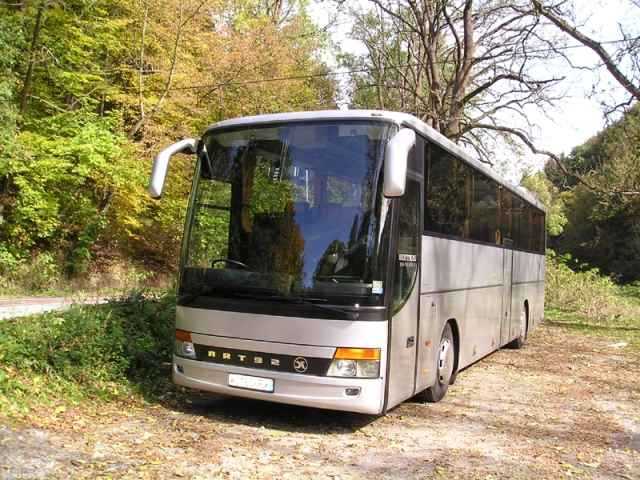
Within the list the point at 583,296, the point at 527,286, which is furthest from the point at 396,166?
the point at 583,296

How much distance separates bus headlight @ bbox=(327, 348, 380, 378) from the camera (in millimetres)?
6457

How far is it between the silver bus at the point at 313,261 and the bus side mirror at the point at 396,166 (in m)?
0.01

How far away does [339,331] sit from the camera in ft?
21.2

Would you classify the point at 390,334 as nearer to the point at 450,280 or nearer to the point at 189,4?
the point at 450,280

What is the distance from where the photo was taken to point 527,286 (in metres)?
14.9

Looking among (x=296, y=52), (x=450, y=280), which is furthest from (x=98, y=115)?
(x=450, y=280)

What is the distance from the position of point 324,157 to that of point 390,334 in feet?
6.28

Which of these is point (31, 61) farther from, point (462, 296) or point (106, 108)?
point (462, 296)

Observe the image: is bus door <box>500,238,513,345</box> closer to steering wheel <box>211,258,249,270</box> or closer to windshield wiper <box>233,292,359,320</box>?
windshield wiper <box>233,292,359,320</box>

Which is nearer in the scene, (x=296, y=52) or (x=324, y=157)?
(x=324, y=157)

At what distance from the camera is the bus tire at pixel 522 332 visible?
14383 millimetres

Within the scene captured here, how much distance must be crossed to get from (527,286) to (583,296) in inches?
404

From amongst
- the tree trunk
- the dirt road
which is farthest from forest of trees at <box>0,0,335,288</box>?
the dirt road

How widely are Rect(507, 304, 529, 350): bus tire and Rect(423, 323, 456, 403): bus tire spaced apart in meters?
5.86
